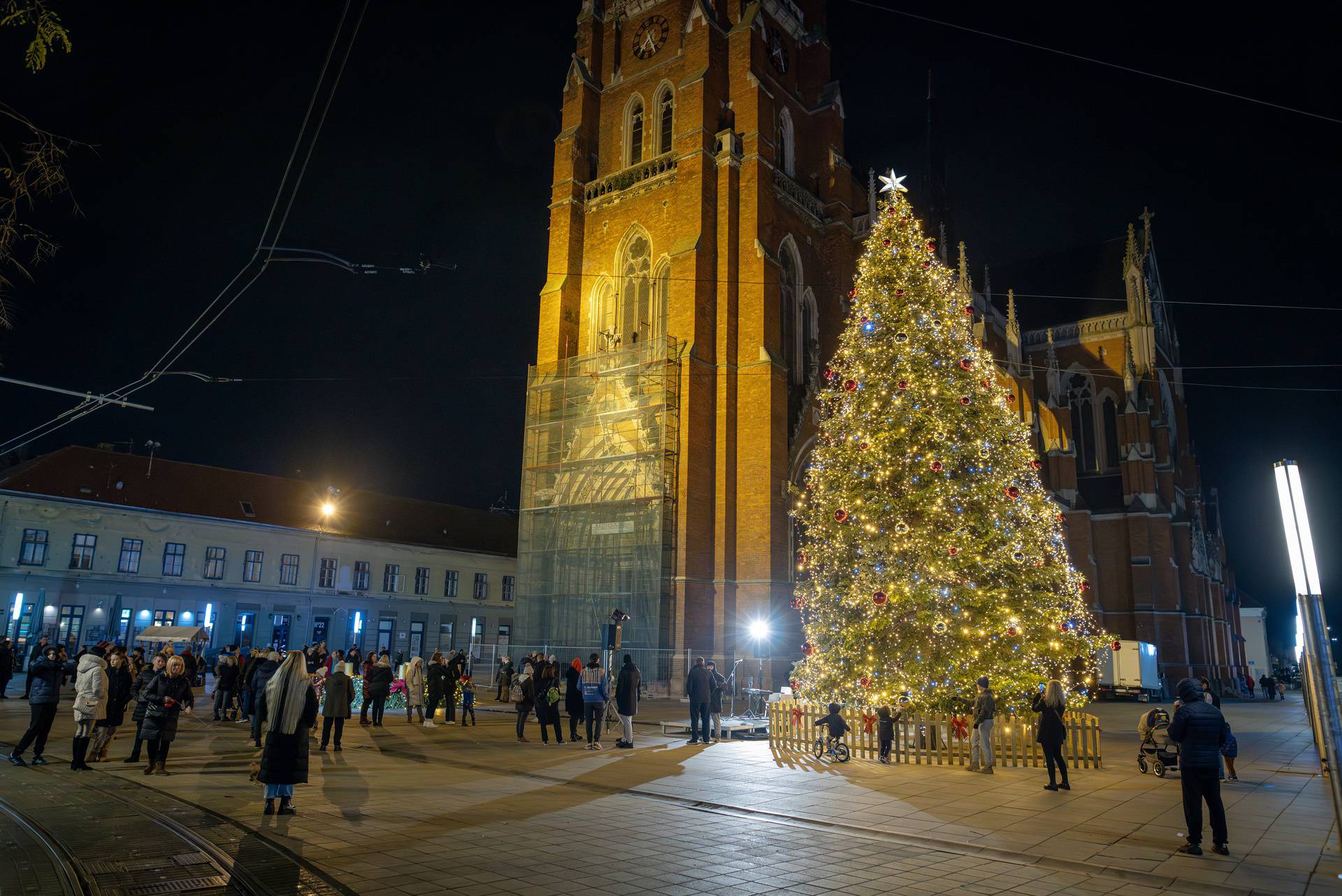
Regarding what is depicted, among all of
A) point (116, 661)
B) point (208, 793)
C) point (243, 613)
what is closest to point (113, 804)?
point (208, 793)

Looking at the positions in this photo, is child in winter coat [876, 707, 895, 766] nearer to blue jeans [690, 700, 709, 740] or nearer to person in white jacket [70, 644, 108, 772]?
blue jeans [690, 700, 709, 740]

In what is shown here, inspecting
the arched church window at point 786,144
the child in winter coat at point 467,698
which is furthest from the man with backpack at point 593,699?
the arched church window at point 786,144

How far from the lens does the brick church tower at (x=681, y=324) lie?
27609 mm

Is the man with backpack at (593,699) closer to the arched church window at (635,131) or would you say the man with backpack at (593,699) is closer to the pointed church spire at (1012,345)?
the arched church window at (635,131)

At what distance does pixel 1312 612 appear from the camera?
7.28 meters

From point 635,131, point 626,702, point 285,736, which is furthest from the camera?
point 635,131

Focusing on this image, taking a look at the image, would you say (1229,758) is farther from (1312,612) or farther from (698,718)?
(698,718)

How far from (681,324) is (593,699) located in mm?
16628

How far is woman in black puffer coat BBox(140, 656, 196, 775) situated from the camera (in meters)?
10.8

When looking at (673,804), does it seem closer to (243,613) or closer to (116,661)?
(116,661)

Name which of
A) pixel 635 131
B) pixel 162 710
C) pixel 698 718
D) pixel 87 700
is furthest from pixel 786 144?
pixel 87 700

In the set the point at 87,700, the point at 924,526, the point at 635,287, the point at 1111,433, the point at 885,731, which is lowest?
the point at 885,731

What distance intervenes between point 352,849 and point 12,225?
Result: 5097 mm

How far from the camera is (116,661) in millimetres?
12922
